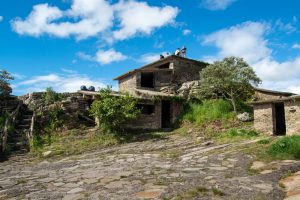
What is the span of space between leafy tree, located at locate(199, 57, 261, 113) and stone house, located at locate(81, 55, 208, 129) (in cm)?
224

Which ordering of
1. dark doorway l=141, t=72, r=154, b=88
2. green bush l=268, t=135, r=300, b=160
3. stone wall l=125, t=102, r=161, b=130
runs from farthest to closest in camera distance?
dark doorway l=141, t=72, r=154, b=88 → stone wall l=125, t=102, r=161, b=130 → green bush l=268, t=135, r=300, b=160

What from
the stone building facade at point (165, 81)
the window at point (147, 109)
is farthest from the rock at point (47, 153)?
the window at point (147, 109)

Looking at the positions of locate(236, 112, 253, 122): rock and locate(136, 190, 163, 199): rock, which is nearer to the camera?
locate(136, 190, 163, 199): rock

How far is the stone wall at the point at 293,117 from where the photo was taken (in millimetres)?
15562

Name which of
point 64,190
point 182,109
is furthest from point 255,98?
point 64,190

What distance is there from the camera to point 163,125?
22281 mm

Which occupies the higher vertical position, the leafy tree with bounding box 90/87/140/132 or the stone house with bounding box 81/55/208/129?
the stone house with bounding box 81/55/208/129

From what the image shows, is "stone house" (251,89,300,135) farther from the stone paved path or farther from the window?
the window

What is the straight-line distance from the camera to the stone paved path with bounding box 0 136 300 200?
19.1ft

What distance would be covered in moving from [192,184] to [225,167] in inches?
91.4

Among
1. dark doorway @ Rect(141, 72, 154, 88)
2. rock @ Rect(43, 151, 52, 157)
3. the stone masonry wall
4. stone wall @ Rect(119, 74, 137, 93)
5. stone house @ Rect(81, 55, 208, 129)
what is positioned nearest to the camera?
rock @ Rect(43, 151, 52, 157)

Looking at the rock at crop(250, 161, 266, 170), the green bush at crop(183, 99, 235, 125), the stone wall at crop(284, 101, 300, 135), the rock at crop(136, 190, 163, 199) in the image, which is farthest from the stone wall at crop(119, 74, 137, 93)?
the rock at crop(136, 190, 163, 199)

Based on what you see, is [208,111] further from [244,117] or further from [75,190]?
[75,190]

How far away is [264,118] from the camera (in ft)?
54.5
